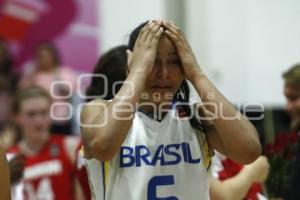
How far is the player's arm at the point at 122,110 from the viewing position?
5.79 feet

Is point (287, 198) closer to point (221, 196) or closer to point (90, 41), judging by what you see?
point (221, 196)

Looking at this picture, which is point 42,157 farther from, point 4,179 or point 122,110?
point 122,110

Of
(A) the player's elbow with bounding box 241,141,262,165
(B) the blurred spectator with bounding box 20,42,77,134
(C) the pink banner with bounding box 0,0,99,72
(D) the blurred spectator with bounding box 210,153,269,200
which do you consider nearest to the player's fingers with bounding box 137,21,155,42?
(A) the player's elbow with bounding box 241,141,262,165

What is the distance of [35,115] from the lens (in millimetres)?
3592

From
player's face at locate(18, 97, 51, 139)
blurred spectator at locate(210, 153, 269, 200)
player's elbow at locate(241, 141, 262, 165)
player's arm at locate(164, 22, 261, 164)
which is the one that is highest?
player's arm at locate(164, 22, 261, 164)

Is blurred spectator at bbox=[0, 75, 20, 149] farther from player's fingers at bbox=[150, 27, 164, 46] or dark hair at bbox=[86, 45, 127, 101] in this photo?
player's fingers at bbox=[150, 27, 164, 46]

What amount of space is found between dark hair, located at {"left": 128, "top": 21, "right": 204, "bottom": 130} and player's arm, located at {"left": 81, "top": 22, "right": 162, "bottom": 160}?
0.09 metres

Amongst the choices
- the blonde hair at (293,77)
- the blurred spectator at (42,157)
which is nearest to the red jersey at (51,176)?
the blurred spectator at (42,157)

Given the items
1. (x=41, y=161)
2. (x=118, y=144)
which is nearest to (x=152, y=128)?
(x=118, y=144)

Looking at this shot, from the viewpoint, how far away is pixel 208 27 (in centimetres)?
583

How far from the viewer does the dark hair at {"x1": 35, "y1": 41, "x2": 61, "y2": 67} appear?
19.4ft

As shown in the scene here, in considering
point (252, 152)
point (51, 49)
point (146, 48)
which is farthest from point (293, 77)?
point (51, 49)

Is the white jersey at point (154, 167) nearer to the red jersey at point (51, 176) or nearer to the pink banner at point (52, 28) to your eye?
the red jersey at point (51, 176)

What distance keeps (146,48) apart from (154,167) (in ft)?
1.08
